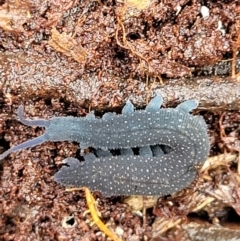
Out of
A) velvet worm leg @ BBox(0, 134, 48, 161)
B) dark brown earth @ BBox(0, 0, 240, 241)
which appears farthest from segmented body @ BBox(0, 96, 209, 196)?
dark brown earth @ BBox(0, 0, 240, 241)

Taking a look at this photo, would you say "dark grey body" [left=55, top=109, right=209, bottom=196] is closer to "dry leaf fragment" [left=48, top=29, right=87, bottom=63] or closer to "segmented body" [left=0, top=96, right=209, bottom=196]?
"segmented body" [left=0, top=96, right=209, bottom=196]

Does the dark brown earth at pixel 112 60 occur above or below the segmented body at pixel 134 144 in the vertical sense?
above

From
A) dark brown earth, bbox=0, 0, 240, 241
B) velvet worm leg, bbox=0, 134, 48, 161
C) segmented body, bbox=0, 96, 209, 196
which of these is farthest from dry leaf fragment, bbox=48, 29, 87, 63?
velvet worm leg, bbox=0, 134, 48, 161

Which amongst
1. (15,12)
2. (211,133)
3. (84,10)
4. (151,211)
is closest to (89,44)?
(84,10)

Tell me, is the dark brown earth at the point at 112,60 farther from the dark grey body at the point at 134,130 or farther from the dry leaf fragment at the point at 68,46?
the dark grey body at the point at 134,130

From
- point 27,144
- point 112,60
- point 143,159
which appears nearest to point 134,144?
point 143,159

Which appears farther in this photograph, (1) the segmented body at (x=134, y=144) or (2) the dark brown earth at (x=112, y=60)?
(2) the dark brown earth at (x=112, y=60)

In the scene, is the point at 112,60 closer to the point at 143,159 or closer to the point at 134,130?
the point at 134,130

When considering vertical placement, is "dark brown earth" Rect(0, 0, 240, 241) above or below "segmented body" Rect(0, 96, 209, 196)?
above

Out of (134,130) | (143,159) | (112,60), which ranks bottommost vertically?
(143,159)

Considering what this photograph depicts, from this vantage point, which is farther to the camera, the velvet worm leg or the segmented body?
the velvet worm leg

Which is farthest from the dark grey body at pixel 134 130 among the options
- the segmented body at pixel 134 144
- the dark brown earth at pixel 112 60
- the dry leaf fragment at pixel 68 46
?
the dry leaf fragment at pixel 68 46
